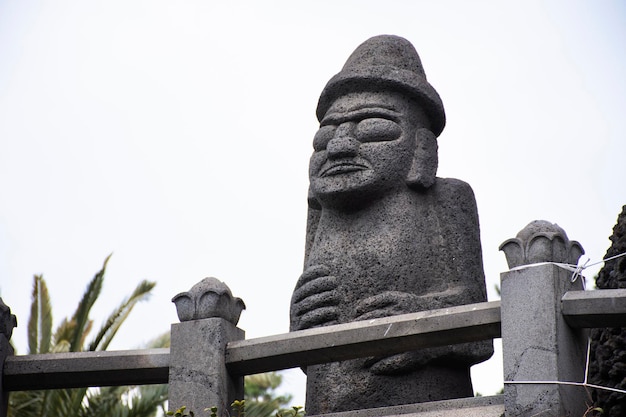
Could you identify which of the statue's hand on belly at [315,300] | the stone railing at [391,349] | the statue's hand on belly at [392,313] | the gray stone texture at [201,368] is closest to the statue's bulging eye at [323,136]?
the statue's hand on belly at [315,300]

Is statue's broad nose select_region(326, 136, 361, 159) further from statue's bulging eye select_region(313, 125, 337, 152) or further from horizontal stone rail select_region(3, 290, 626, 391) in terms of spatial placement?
horizontal stone rail select_region(3, 290, 626, 391)

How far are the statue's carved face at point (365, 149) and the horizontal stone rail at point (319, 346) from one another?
65.2 inches

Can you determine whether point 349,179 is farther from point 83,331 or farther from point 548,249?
point 83,331

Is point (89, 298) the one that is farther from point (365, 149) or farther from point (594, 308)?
point (594, 308)

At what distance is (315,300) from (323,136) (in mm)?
1253

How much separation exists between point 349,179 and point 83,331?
7132 millimetres

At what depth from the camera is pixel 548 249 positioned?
653 cm

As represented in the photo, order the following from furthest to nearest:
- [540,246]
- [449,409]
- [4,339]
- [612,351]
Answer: [612,351], [4,339], [449,409], [540,246]

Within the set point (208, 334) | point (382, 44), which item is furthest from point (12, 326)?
point (382, 44)

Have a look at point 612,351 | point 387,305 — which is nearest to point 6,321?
point 387,305

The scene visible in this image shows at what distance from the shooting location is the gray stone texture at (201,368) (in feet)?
23.5

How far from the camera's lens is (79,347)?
14406 mm

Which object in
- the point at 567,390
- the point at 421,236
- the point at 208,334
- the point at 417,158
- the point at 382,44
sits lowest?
the point at 567,390

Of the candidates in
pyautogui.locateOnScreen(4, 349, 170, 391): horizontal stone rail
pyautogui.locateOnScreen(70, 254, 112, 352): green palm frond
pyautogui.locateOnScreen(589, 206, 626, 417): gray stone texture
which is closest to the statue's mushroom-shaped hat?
pyautogui.locateOnScreen(589, 206, 626, 417): gray stone texture
